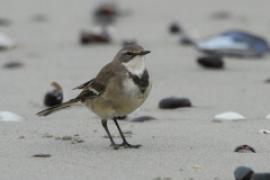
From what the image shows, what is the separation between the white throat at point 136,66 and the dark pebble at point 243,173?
1.68m

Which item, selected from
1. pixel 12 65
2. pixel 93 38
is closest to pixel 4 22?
pixel 93 38

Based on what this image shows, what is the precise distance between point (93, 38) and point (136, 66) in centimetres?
552

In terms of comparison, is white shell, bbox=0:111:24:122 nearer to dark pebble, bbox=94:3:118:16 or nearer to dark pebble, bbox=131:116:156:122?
dark pebble, bbox=131:116:156:122

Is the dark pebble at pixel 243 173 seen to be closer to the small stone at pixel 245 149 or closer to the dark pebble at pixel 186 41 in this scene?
the small stone at pixel 245 149

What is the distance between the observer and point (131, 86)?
6.71 metres

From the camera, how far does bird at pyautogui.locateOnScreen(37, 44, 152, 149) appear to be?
6719mm

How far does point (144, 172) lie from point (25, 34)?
8.10 m

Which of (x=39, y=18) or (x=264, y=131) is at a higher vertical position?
(x=264, y=131)

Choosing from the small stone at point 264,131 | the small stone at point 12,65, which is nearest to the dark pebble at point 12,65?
the small stone at point 12,65

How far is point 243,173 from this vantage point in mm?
5316

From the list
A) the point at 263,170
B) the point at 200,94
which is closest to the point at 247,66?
the point at 200,94

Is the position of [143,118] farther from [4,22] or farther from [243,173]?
[4,22]

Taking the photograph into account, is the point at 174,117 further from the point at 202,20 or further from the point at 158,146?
the point at 202,20

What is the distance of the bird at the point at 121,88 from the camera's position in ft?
22.0
